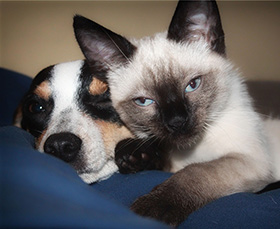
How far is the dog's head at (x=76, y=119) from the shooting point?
129 cm

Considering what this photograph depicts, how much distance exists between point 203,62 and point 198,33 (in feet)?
0.50

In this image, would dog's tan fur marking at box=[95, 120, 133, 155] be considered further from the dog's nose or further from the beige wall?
the beige wall

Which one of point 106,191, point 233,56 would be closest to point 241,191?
point 106,191

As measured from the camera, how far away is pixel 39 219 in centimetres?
58

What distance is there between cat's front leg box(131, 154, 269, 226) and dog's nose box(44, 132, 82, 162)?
1.14 feet

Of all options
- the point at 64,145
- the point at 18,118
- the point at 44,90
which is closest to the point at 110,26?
the point at 18,118

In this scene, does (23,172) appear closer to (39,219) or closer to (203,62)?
(39,219)

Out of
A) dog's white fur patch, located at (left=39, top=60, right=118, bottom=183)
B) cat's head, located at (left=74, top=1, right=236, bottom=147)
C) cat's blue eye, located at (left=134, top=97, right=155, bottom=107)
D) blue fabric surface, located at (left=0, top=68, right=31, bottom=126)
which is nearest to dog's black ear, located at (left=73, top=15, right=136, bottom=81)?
cat's head, located at (left=74, top=1, right=236, bottom=147)

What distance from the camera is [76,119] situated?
1395 mm

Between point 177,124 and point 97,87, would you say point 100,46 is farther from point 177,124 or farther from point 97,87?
point 177,124

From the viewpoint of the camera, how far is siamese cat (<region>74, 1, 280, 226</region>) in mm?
1308

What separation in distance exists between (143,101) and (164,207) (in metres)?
0.59

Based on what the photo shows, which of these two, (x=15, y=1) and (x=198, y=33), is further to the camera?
(x=15, y=1)

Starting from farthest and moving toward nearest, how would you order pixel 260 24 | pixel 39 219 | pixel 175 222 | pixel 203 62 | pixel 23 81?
pixel 260 24 < pixel 23 81 < pixel 203 62 < pixel 175 222 < pixel 39 219
